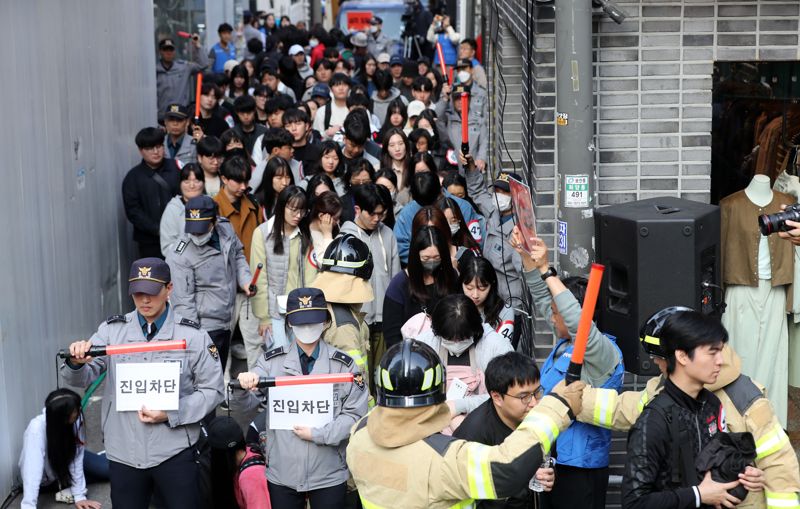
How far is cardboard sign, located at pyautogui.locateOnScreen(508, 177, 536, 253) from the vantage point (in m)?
5.64

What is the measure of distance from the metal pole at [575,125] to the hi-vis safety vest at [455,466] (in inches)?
62.8

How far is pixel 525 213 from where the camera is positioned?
5.73 metres

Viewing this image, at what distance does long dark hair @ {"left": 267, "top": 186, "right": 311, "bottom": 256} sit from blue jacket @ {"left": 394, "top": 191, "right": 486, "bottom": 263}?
75 cm

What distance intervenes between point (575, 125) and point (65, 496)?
4116 mm

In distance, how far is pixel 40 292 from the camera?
8398mm

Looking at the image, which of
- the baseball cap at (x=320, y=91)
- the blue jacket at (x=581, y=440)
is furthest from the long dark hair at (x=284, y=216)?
the baseball cap at (x=320, y=91)

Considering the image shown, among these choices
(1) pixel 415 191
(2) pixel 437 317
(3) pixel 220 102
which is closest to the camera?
(2) pixel 437 317

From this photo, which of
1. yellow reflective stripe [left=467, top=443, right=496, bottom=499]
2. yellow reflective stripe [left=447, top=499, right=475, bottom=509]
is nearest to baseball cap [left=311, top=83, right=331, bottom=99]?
yellow reflective stripe [left=447, top=499, right=475, bottom=509]

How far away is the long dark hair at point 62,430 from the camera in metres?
7.16

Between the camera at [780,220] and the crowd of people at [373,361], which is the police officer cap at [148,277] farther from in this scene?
the camera at [780,220]

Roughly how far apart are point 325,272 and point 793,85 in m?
3.27

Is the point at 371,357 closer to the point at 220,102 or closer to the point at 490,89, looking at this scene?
the point at 490,89

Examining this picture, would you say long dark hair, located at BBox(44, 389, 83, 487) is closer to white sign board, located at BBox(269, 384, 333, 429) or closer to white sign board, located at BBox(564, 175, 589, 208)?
white sign board, located at BBox(269, 384, 333, 429)

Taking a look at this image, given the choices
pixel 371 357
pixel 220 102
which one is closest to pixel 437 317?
pixel 371 357
